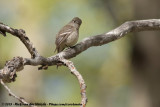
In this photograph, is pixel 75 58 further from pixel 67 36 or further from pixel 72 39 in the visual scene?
pixel 72 39

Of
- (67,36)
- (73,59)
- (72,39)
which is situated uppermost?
(73,59)

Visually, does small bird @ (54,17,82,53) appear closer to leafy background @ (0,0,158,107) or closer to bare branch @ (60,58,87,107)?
bare branch @ (60,58,87,107)

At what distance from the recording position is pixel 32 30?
20953 mm

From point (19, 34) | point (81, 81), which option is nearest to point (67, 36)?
point (19, 34)

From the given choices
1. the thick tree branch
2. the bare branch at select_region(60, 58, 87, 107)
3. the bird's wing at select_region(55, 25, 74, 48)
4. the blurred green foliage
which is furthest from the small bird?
the blurred green foliage

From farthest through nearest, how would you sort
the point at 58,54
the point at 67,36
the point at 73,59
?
the point at 73,59 → the point at 67,36 → the point at 58,54

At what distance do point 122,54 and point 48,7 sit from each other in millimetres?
4018

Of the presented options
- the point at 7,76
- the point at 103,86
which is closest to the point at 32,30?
the point at 103,86

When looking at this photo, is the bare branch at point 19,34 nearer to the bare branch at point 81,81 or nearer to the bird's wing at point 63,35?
the bare branch at point 81,81

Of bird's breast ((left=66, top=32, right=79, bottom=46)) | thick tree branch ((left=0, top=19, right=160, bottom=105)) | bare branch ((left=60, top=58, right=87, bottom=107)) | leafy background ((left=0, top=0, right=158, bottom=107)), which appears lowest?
bare branch ((left=60, top=58, right=87, bottom=107))

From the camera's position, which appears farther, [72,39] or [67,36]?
[67,36]

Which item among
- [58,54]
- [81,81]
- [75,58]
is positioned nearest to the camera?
Answer: [81,81]

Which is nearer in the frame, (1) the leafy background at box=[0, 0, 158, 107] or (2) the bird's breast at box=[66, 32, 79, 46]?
(2) the bird's breast at box=[66, 32, 79, 46]

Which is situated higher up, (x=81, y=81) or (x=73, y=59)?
(x=73, y=59)
